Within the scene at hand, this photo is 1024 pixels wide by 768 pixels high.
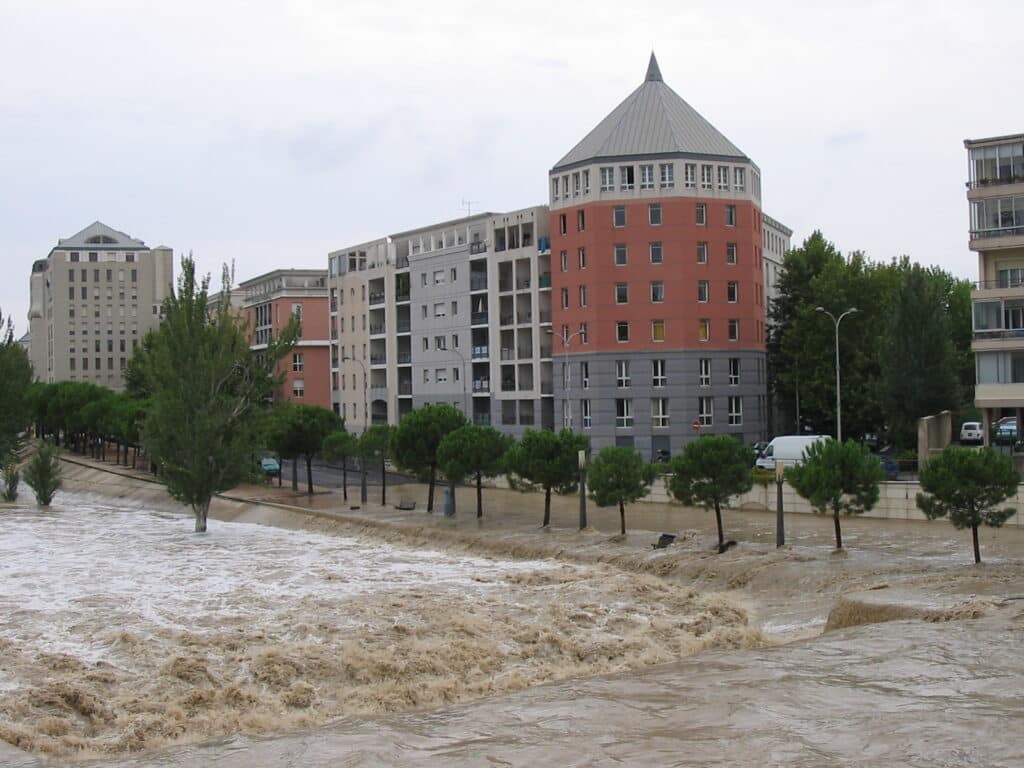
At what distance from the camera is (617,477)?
142 feet

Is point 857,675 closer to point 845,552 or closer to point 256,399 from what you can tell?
point 845,552

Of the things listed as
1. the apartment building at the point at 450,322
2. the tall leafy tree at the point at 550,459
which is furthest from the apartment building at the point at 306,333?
the tall leafy tree at the point at 550,459

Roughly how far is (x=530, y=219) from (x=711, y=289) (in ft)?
47.2

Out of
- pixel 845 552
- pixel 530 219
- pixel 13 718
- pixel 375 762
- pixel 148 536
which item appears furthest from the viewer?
pixel 530 219

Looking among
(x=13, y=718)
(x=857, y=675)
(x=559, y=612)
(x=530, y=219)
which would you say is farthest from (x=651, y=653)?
(x=530, y=219)

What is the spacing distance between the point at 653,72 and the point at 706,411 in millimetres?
23343

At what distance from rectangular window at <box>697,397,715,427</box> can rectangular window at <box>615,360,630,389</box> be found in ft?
14.3

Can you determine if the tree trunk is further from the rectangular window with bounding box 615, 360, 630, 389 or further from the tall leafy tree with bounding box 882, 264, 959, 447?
the tall leafy tree with bounding box 882, 264, 959, 447

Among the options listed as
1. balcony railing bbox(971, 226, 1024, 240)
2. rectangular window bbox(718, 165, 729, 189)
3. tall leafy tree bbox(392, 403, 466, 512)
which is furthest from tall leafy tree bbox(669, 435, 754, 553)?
rectangular window bbox(718, 165, 729, 189)

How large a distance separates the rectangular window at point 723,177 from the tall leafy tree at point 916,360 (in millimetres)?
12838

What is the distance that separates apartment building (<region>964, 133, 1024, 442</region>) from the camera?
2148 inches

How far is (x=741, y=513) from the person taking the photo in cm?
5200

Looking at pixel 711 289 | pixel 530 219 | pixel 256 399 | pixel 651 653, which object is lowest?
pixel 651 653

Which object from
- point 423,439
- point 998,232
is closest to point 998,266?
point 998,232
